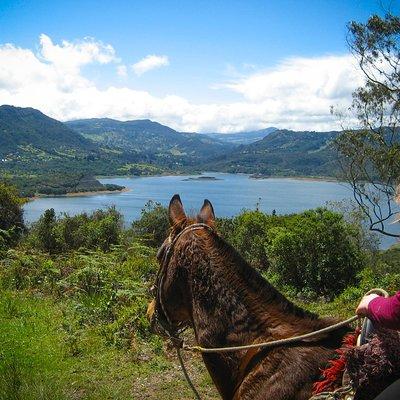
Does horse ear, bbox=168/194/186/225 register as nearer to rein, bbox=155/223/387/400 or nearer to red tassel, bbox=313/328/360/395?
rein, bbox=155/223/387/400

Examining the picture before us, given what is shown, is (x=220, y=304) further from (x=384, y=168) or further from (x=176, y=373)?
(x=384, y=168)

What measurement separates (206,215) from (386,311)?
1.40m

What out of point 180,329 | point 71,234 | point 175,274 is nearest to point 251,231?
point 71,234

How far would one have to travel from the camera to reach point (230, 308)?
8.75ft

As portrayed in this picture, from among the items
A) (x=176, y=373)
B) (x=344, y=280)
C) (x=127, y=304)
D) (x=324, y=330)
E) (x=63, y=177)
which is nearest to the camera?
(x=324, y=330)

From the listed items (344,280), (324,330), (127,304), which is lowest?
(344,280)

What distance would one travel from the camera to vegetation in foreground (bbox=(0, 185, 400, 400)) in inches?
237

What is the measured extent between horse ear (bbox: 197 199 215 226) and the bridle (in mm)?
96

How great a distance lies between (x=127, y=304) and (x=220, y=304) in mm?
6808

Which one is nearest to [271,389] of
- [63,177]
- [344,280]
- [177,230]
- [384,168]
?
[177,230]

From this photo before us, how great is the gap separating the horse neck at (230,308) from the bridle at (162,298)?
11cm

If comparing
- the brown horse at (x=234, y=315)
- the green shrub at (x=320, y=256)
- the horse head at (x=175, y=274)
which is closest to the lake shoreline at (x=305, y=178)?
the green shrub at (x=320, y=256)

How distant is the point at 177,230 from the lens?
3.01m

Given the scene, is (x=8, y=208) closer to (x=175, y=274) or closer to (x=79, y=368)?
(x=79, y=368)
